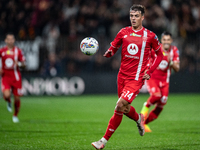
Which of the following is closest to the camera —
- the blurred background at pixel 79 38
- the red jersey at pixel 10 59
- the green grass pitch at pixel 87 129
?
the green grass pitch at pixel 87 129

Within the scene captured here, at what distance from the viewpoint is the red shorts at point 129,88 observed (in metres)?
6.03

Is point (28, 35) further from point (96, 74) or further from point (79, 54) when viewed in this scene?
point (96, 74)

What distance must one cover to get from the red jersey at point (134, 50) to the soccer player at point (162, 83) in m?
2.29

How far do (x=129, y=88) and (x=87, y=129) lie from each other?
2.79 m

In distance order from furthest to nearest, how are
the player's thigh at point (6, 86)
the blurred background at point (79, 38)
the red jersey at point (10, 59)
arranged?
the blurred background at point (79, 38), the red jersey at point (10, 59), the player's thigh at point (6, 86)

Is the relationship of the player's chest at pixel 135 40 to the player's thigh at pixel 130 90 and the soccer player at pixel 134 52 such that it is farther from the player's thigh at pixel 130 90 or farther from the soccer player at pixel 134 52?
the player's thigh at pixel 130 90

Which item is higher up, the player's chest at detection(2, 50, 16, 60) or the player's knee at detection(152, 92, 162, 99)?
the player's chest at detection(2, 50, 16, 60)

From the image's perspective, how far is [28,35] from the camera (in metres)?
18.2

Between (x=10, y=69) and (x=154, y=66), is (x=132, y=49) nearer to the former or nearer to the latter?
(x=154, y=66)

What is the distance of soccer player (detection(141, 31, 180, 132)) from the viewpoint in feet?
27.7

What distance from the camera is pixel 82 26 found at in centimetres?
1855

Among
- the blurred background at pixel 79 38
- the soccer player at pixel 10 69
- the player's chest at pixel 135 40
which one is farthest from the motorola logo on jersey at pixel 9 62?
the blurred background at pixel 79 38

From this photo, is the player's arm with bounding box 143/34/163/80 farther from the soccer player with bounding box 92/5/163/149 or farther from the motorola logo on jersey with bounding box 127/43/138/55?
the motorola logo on jersey with bounding box 127/43/138/55

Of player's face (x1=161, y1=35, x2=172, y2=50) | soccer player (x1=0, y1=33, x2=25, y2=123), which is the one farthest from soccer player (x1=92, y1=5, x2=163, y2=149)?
soccer player (x1=0, y1=33, x2=25, y2=123)
